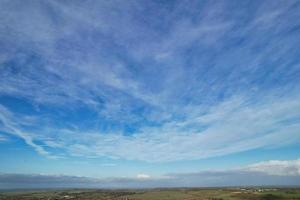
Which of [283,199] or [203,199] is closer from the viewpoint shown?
[283,199]

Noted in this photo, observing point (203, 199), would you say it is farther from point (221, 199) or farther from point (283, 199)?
point (283, 199)

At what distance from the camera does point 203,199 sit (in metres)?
191

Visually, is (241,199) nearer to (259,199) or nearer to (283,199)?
(259,199)

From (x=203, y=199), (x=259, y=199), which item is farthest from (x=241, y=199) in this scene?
(x=203, y=199)

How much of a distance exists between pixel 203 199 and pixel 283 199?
172 ft

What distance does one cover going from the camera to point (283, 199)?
17125 centimetres

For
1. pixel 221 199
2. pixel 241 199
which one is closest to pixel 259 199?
pixel 241 199

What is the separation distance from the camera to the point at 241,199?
182375 mm

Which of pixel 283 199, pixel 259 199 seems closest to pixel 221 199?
pixel 259 199

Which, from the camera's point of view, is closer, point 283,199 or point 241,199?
point 283,199

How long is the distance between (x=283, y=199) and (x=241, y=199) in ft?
86.2

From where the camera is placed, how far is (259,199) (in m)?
180

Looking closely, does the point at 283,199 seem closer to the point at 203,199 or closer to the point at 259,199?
the point at 259,199
